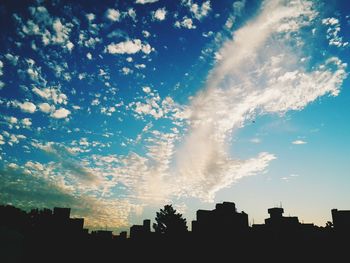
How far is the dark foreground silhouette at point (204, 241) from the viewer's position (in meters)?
7.02

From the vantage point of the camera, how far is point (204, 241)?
805cm

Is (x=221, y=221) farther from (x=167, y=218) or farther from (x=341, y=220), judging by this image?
(x=167, y=218)

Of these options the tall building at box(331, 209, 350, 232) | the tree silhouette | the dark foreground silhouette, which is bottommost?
the dark foreground silhouette

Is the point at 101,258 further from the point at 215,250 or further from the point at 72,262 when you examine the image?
the point at 215,250

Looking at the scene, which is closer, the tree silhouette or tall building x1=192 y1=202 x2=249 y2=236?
tall building x1=192 y1=202 x2=249 y2=236

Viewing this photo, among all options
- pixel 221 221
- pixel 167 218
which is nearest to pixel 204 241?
pixel 221 221

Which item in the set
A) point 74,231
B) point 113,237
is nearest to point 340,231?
point 113,237

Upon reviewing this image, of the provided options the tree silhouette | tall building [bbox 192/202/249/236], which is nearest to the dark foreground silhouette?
tall building [bbox 192/202/249/236]

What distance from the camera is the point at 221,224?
26.4ft

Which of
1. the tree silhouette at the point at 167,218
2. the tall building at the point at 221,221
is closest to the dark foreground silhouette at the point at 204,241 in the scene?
the tall building at the point at 221,221

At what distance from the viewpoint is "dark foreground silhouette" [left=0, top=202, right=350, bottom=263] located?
7023mm

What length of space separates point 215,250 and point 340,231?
3.20m

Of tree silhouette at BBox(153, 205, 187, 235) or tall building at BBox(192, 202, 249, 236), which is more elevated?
tree silhouette at BBox(153, 205, 187, 235)

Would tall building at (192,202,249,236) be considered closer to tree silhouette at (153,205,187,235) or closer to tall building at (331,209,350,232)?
tall building at (331,209,350,232)
